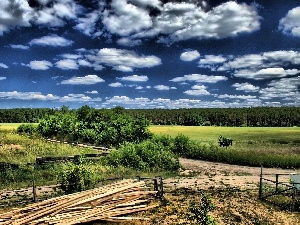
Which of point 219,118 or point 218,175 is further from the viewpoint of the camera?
point 219,118

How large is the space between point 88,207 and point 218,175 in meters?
17.5

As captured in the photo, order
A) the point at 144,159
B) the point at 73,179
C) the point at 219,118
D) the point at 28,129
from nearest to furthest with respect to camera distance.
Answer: the point at 73,179 < the point at 144,159 < the point at 28,129 < the point at 219,118

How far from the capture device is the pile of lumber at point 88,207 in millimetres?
13117

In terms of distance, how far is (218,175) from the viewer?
1157 inches

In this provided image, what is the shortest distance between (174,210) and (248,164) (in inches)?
950

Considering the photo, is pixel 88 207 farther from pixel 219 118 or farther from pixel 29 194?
pixel 219 118

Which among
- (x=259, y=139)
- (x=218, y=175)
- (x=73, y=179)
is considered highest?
(x=73, y=179)

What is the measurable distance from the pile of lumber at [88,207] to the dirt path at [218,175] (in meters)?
7.02

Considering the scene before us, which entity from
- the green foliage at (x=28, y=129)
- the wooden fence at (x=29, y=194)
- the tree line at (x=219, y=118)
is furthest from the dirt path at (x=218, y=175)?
the tree line at (x=219, y=118)

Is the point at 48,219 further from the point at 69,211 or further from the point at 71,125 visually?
the point at 71,125

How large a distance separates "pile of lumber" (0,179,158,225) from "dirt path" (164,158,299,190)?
702 cm

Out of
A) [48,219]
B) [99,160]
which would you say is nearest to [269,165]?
[99,160]

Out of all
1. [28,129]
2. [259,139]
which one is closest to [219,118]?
[259,139]

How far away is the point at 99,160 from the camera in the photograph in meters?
33.3
